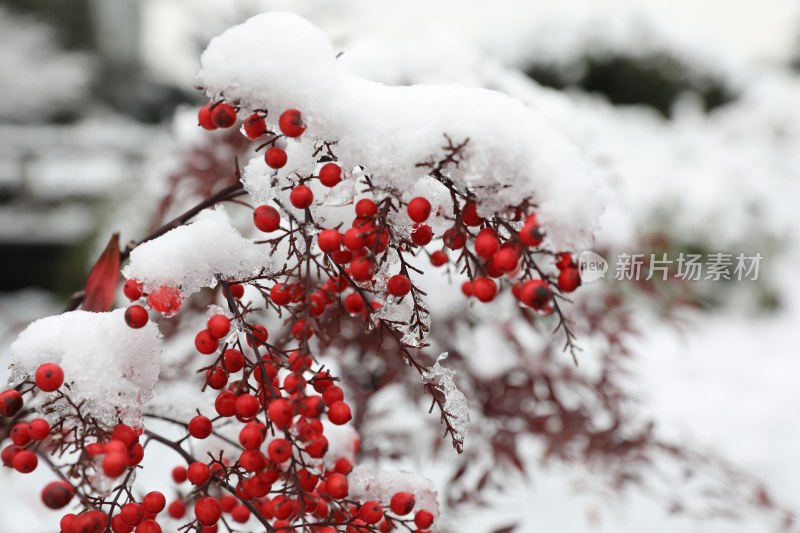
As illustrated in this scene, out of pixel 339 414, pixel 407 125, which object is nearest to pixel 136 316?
pixel 339 414

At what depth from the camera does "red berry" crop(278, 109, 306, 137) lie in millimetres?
641

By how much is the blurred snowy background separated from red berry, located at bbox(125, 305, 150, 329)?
0.59 m

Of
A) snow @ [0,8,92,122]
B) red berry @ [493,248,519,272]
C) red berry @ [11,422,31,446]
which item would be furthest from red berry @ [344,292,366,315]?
snow @ [0,8,92,122]

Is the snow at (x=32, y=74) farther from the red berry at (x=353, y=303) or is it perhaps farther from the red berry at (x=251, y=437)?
the red berry at (x=251, y=437)

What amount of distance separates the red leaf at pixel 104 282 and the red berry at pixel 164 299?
166 millimetres

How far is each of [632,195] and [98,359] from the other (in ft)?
16.2

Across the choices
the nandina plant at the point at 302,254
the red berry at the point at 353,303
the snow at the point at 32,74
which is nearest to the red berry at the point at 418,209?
the nandina plant at the point at 302,254

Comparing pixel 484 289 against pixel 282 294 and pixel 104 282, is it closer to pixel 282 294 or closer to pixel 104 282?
pixel 282 294

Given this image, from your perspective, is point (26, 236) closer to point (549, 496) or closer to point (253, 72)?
point (549, 496)

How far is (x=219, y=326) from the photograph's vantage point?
67 centimetres

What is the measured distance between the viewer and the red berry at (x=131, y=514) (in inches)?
27.1

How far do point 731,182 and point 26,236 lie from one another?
236 inches

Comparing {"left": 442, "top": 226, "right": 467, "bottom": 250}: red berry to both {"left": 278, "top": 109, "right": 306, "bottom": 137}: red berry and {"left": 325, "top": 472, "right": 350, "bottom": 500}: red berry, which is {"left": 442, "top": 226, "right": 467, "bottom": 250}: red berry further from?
{"left": 325, "top": 472, "right": 350, "bottom": 500}: red berry

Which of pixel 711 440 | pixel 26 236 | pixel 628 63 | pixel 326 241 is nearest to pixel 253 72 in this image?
pixel 326 241
